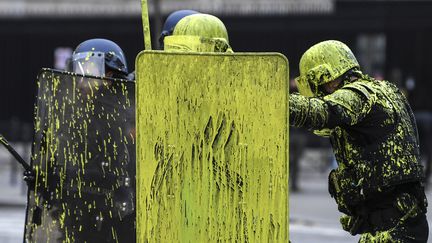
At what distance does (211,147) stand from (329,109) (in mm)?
543

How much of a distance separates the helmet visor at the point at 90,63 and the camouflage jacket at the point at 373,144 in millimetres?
1614

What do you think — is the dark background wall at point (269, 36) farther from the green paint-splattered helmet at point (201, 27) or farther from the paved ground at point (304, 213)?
the green paint-splattered helmet at point (201, 27)

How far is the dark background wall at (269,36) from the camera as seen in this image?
1995cm

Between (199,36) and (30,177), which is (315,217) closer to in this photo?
(30,177)

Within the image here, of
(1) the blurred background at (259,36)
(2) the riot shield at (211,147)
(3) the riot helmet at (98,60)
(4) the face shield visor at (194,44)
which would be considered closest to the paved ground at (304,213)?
(1) the blurred background at (259,36)

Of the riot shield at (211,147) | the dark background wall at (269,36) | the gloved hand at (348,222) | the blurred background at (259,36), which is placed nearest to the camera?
the riot shield at (211,147)

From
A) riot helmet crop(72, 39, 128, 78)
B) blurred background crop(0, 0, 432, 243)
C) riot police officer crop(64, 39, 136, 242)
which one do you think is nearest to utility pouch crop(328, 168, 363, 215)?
riot police officer crop(64, 39, 136, 242)

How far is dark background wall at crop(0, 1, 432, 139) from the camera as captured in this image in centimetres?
1995

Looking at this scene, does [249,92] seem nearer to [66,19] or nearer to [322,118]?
[322,118]

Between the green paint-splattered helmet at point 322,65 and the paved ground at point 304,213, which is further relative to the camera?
the paved ground at point 304,213

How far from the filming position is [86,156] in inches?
187

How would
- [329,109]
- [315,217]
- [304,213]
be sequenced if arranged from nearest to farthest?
[329,109], [315,217], [304,213]

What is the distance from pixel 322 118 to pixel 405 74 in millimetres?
16358

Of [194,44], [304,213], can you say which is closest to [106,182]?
[194,44]
